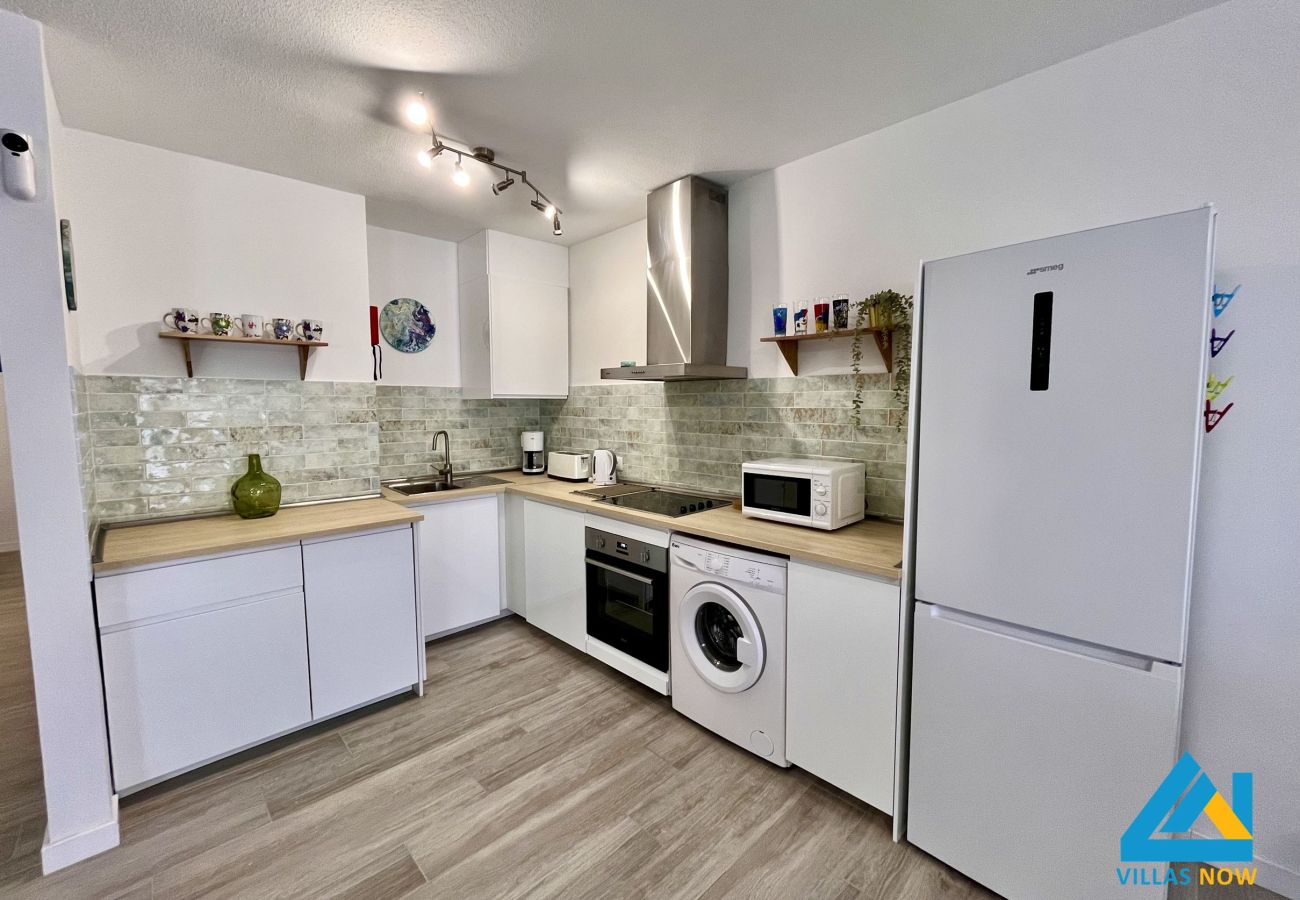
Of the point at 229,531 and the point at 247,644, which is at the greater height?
the point at 229,531

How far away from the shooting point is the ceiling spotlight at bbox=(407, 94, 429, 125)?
6.27 feet

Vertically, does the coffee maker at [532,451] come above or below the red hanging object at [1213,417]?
below

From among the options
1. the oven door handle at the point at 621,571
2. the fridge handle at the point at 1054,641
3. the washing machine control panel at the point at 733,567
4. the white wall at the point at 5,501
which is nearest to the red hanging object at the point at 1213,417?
the fridge handle at the point at 1054,641

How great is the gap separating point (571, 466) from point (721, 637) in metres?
1.60

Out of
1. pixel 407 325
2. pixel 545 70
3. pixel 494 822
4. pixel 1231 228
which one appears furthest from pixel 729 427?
pixel 407 325

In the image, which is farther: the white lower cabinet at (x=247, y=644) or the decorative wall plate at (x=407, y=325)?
the decorative wall plate at (x=407, y=325)

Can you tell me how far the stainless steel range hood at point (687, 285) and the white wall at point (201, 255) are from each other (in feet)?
5.09

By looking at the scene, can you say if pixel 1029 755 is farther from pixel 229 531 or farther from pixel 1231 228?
pixel 229 531

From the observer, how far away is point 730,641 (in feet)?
7.45

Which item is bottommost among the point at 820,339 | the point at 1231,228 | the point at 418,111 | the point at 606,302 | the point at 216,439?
the point at 216,439

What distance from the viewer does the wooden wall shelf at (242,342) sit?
2312 millimetres

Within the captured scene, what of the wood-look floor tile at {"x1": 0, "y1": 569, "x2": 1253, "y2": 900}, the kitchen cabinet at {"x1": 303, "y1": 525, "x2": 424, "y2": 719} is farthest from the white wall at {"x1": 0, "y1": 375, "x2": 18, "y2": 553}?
the kitchen cabinet at {"x1": 303, "y1": 525, "x2": 424, "y2": 719}

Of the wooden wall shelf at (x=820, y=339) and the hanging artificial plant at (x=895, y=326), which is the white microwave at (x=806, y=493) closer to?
the hanging artificial plant at (x=895, y=326)

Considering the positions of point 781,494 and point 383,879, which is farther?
point 781,494
